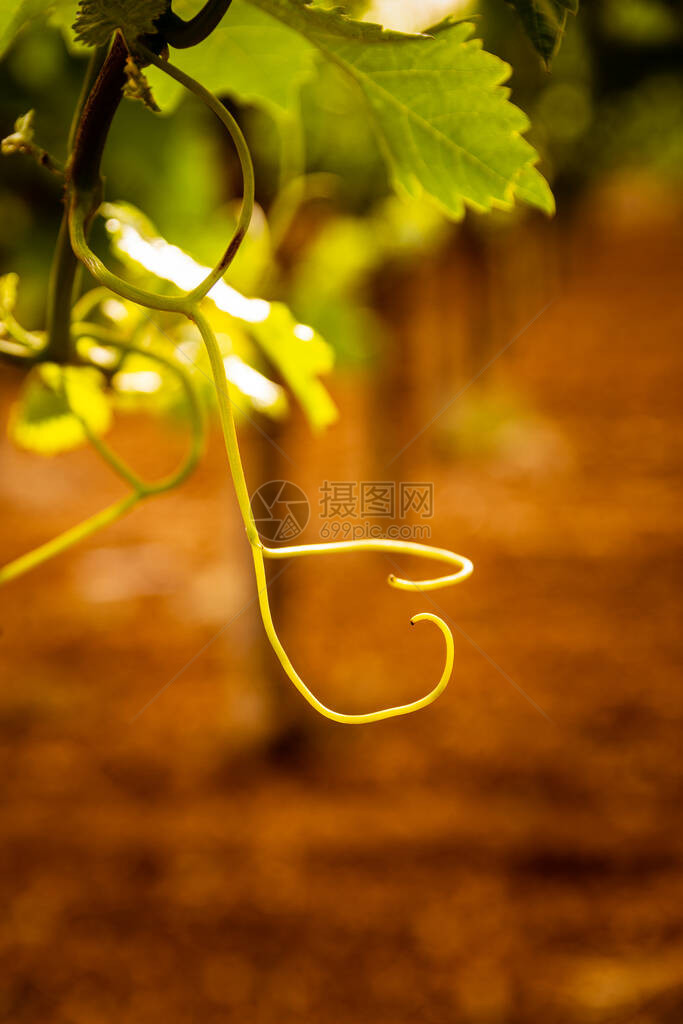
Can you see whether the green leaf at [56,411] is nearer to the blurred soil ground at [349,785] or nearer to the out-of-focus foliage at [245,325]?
the out-of-focus foliage at [245,325]

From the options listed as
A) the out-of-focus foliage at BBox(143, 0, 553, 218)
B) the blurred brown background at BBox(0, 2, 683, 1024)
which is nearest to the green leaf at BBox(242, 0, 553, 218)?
the out-of-focus foliage at BBox(143, 0, 553, 218)

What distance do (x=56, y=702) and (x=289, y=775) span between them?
50cm

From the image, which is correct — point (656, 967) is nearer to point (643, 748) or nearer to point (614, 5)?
point (643, 748)

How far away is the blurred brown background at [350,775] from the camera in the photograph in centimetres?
83

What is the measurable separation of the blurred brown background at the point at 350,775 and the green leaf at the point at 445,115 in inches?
28.6

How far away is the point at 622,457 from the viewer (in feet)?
10.4

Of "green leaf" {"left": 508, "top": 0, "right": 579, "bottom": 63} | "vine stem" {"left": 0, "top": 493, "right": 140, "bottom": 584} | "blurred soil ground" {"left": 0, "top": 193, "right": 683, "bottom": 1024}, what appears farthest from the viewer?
"blurred soil ground" {"left": 0, "top": 193, "right": 683, "bottom": 1024}

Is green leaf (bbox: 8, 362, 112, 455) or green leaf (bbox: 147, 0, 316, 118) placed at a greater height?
green leaf (bbox: 147, 0, 316, 118)

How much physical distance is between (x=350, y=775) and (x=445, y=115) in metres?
1.11

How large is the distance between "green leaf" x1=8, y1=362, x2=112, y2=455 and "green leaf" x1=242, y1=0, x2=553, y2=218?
211 millimetres

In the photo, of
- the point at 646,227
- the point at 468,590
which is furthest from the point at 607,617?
the point at 646,227

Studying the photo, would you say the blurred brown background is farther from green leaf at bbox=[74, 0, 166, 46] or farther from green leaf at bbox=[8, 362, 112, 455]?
green leaf at bbox=[74, 0, 166, 46]

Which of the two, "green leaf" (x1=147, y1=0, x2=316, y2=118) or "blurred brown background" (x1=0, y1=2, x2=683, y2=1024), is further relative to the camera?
"blurred brown background" (x1=0, y1=2, x2=683, y2=1024)

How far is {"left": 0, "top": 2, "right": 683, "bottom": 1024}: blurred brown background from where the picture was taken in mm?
826
